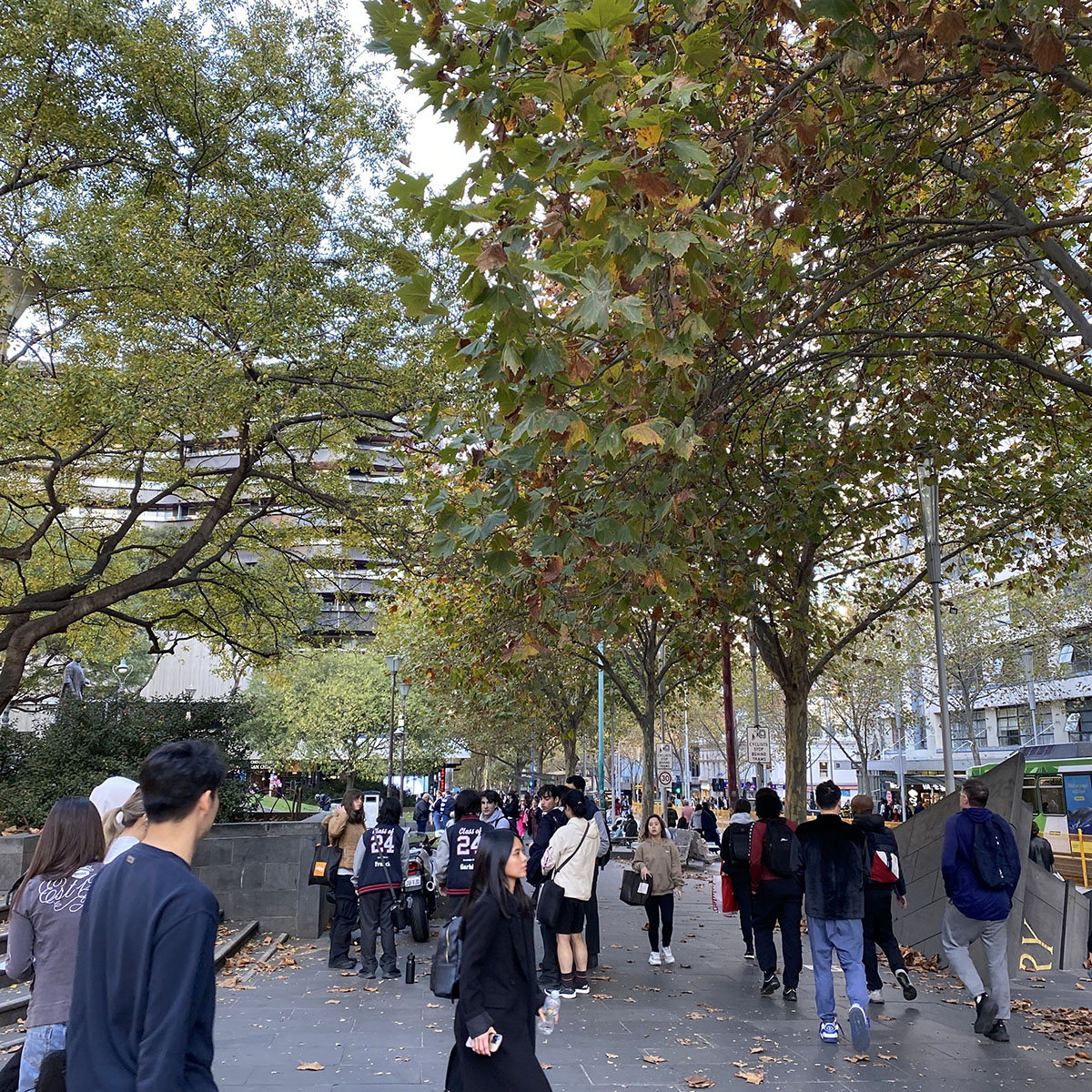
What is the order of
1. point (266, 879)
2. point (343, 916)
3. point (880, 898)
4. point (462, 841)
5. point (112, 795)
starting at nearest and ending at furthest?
point (112, 795)
point (880, 898)
point (462, 841)
point (343, 916)
point (266, 879)

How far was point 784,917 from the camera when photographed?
9180mm

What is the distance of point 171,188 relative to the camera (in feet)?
44.7

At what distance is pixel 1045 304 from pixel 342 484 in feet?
35.0

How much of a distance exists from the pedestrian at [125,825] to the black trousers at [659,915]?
7.62 m

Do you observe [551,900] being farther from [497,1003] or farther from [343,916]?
[497,1003]

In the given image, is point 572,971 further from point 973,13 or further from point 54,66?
point 54,66

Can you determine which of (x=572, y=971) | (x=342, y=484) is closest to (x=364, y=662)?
(x=342, y=484)

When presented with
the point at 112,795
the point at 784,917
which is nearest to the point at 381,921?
the point at 784,917

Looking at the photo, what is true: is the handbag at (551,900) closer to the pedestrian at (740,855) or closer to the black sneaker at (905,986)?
the pedestrian at (740,855)

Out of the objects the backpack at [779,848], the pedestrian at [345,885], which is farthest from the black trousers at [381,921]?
the backpack at [779,848]

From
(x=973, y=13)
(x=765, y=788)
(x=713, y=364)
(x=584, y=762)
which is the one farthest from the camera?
(x=584, y=762)

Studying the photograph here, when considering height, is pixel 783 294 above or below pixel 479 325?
above

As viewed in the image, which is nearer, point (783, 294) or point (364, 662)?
point (783, 294)

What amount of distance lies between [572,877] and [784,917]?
201 cm
